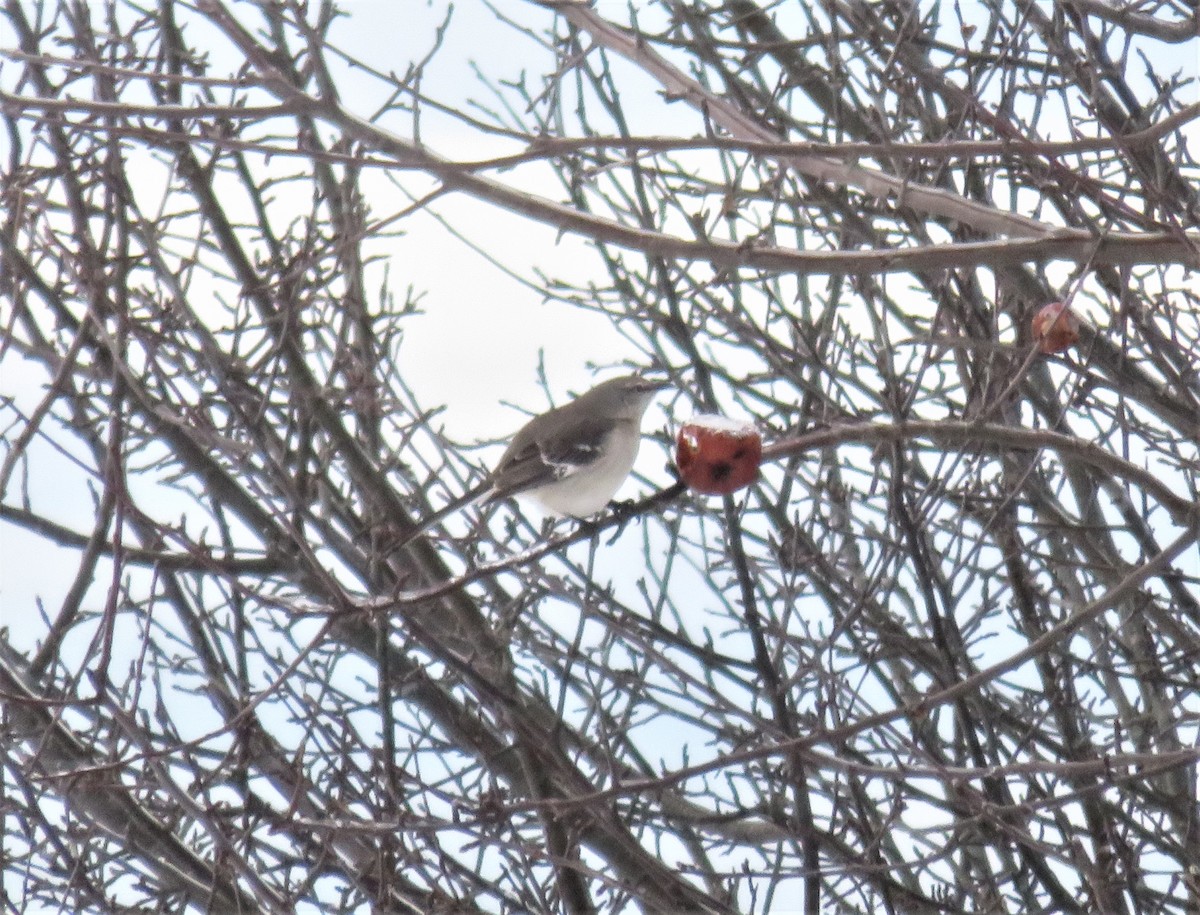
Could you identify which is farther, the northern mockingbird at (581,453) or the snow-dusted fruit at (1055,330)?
the northern mockingbird at (581,453)

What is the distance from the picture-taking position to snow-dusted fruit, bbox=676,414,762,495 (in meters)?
2.90

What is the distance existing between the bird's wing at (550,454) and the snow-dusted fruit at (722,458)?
2625 millimetres

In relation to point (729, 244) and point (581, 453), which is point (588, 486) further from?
point (729, 244)

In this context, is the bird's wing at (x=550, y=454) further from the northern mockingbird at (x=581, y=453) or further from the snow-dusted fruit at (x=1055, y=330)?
the snow-dusted fruit at (x=1055, y=330)

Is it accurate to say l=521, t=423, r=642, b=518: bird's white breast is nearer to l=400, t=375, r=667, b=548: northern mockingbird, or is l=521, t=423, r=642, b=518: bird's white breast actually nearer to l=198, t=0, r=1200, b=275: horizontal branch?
l=400, t=375, r=667, b=548: northern mockingbird

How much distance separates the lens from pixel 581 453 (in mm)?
6375

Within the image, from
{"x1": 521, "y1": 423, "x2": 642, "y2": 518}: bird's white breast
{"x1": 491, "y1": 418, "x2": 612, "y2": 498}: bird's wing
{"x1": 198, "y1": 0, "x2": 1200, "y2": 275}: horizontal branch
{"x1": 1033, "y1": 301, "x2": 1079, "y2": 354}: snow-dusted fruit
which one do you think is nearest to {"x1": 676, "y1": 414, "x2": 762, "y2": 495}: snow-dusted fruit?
{"x1": 198, "y1": 0, "x2": 1200, "y2": 275}: horizontal branch

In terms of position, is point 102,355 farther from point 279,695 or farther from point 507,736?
point 507,736

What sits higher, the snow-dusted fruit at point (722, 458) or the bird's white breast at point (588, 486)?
the bird's white breast at point (588, 486)

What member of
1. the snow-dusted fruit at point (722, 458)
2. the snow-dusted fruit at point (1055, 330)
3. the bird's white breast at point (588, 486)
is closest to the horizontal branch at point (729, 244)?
the snow-dusted fruit at point (1055, 330)

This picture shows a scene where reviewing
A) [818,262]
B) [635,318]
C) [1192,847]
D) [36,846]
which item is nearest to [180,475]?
[36,846]

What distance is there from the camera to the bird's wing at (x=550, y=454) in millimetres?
5777

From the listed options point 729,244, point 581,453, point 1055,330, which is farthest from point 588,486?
point 729,244

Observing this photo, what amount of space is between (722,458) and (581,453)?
349cm
